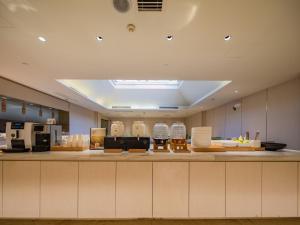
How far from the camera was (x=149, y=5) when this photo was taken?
68.4 inches

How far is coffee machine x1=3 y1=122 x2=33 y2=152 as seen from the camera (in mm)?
2369

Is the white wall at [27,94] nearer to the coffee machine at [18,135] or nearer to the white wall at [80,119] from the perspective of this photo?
the white wall at [80,119]

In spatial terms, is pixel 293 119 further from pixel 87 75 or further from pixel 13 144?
pixel 13 144

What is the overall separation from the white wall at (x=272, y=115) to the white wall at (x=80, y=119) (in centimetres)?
663

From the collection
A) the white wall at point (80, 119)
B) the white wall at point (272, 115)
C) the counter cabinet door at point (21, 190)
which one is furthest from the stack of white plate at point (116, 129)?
the white wall at point (80, 119)

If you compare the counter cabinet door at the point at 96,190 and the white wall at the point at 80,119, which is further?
the white wall at the point at 80,119

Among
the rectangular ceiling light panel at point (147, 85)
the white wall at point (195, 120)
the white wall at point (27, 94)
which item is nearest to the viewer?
the white wall at point (27, 94)

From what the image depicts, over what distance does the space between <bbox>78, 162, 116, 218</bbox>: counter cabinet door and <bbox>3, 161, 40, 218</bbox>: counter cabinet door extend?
0.59 meters

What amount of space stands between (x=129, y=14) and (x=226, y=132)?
6.66 metres

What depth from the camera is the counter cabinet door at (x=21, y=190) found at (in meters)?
2.27

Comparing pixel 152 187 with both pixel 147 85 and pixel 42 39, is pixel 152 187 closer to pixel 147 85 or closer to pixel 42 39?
pixel 42 39

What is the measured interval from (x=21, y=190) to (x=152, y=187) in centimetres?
173

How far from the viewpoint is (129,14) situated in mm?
1852

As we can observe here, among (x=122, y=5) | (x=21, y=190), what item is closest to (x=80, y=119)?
(x=21, y=190)
